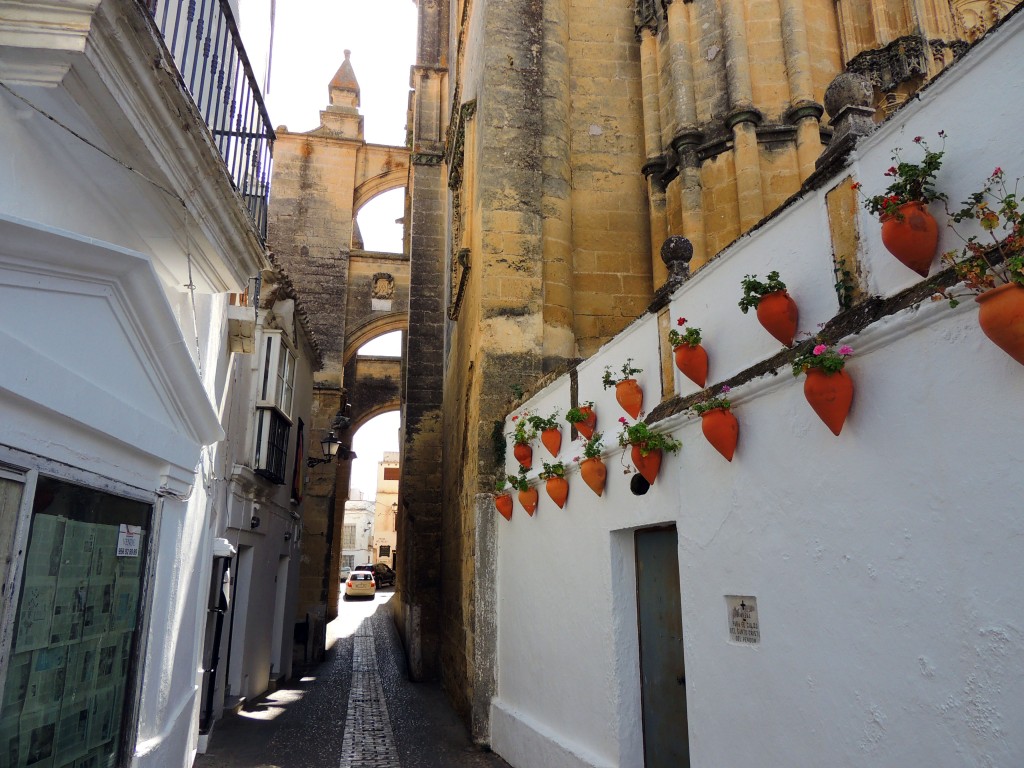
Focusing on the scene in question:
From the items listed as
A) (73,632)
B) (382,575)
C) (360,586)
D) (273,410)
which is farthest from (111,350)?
(382,575)

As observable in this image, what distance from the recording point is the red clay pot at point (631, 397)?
15.2ft

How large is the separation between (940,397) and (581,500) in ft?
10.7

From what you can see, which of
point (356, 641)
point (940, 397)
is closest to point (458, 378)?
point (940, 397)

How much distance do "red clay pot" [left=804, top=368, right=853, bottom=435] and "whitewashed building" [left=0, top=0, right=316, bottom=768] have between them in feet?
9.26

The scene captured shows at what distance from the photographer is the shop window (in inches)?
349

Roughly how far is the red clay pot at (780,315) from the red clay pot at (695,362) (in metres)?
0.67

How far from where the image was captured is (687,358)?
12.7ft

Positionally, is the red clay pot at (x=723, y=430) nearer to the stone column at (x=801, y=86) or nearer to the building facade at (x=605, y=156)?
the building facade at (x=605, y=156)

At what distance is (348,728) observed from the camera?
794 centimetres

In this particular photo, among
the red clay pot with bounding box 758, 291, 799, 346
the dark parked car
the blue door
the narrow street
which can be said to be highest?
the red clay pot with bounding box 758, 291, 799, 346

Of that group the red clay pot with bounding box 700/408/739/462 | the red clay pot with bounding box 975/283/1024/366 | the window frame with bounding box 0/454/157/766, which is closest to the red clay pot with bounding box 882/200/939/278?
the red clay pot with bounding box 975/283/1024/366

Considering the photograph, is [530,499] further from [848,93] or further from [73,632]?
[848,93]

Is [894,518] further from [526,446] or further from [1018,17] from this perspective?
[526,446]

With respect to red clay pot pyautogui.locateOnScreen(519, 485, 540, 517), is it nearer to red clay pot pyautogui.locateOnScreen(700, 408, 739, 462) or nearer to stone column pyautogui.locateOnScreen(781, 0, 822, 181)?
red clay pot pyautogui.locateOnScreen(700, 408, 739, 462)
